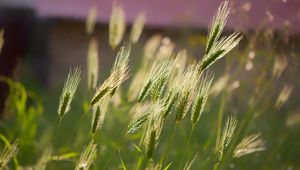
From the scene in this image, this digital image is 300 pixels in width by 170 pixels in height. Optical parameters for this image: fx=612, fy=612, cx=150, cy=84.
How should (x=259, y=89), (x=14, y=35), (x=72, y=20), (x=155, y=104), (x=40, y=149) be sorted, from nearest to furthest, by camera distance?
(x=155, y=104), (x=259, y=89), (x=40, y=149), (x=14, y=35), (x=72, y=20)

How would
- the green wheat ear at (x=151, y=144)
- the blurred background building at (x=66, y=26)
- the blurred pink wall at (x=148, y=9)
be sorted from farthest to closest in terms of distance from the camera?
the blurred pink wall at (x=148, y=9), the blurred background building at (x=66, y=26), the green wheat ear at (x=151, y=144)

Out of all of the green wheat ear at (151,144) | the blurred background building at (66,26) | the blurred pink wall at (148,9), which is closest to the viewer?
the green wheat ear at (151,144)

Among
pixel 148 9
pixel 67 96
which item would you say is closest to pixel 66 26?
pixel 148 9

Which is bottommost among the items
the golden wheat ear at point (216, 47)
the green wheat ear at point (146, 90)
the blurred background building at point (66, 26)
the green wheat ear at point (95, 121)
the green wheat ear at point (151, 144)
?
the blurred background building at point (66, 26)

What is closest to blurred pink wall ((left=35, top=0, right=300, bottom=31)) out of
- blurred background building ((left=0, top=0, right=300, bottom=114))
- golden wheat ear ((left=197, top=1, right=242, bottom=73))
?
blurred background building ((left=0, top=0, right=300, bottom=114))

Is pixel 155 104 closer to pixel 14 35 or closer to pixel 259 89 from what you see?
pixel 259 89

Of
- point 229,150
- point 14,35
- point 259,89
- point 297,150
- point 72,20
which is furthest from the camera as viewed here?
point 72,20

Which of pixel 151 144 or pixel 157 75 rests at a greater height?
pixel 157 75

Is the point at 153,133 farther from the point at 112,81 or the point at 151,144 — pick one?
the point at 112,81

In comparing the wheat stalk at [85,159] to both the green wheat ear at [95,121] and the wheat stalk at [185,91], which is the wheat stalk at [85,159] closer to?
the green wheat ear at [95,121]

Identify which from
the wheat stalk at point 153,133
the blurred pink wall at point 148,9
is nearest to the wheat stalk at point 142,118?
the wheat stalk at point 153,133

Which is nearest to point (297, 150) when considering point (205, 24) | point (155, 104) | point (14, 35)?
point (155, 104)
